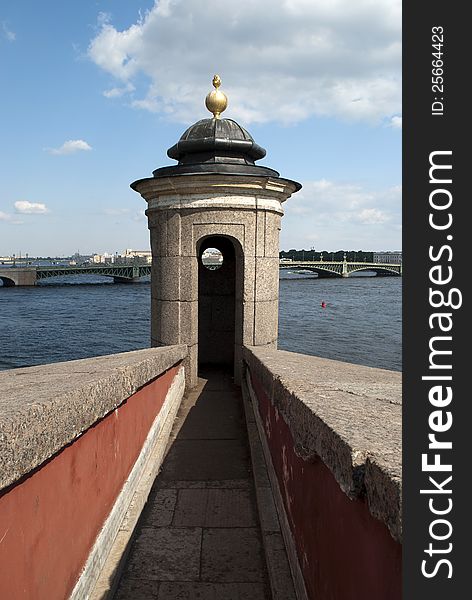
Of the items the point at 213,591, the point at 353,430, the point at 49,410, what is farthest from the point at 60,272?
the point at 353,430

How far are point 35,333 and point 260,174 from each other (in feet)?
119

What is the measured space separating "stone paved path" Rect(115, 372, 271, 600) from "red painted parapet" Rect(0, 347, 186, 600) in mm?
358

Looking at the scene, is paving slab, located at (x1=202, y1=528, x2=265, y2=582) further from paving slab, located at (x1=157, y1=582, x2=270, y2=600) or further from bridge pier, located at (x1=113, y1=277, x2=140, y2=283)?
bridge pier, located at (x1=113, y1=277, x2=140, y2=283)

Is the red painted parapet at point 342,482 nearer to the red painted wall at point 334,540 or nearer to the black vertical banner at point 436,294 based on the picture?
the red painted wall at point 334,540

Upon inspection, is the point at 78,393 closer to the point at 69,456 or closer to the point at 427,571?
the point at 69,456

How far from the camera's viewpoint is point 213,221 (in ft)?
24.2

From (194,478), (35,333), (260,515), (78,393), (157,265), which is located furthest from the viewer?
(35,333)

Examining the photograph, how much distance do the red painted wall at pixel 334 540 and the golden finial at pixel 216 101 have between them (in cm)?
606

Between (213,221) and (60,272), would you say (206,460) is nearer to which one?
(213,221)

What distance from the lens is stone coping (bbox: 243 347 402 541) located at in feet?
4.69

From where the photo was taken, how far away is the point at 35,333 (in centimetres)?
3931

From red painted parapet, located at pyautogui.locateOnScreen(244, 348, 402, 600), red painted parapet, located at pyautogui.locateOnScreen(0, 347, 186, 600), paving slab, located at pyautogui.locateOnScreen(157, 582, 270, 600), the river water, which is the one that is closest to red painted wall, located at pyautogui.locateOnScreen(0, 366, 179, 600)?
red painted parapet, located at pyautogui.locateOnScreen(0, 347, 186, 600)

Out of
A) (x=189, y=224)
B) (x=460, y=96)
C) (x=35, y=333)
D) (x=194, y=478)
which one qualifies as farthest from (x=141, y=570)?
(x=35, y=333)

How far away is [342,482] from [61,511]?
1.45 meters
